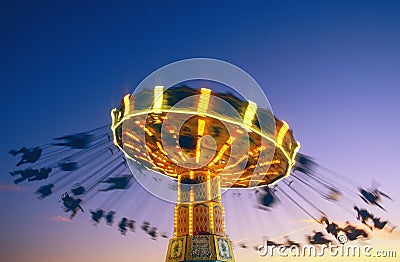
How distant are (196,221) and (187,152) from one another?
3.09 m

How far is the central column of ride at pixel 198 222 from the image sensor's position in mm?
19062

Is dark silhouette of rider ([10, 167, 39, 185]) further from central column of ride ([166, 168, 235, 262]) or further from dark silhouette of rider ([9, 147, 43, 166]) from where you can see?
central column of ride ([166, 168, 235, 262])

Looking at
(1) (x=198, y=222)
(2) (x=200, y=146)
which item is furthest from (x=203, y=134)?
(1) (x=198, y=222)

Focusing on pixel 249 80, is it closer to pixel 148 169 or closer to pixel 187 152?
pixel 187 152

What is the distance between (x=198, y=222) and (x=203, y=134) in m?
4.04

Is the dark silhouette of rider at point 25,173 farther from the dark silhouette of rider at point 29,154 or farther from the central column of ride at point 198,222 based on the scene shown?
the central column of ride at point 198,222

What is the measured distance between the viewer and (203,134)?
61.4ft

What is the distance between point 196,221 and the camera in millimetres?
19750

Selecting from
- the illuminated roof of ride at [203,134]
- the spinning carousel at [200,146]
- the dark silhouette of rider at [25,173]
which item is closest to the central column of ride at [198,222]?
the spinning carousel at [200,146]

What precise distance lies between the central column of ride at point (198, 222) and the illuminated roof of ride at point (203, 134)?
84 centimetres

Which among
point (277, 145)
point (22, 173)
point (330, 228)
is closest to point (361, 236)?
point (330, 228)

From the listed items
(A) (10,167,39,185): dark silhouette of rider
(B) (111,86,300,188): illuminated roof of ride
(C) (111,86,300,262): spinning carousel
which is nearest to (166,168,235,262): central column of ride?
(C) (111,86,300,262): spinning carousel

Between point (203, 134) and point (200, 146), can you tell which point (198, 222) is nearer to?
point (200, 146)

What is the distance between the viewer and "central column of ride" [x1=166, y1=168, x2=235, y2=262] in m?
19.1
